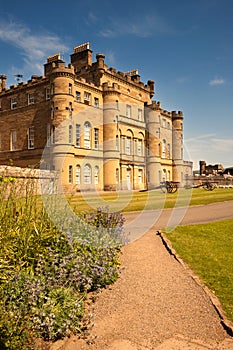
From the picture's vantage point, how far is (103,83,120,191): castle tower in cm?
3644

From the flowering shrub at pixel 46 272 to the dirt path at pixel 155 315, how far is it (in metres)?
0.30

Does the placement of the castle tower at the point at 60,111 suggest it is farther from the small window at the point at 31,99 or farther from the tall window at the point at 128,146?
the tall window at the point at 128,146

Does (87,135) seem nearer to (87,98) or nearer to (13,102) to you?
(87,98)

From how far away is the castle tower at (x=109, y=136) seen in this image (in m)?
36.4

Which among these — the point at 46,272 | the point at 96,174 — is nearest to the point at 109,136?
the point at 96,174

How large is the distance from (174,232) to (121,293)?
4591mm

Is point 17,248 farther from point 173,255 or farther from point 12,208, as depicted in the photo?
point 173,255

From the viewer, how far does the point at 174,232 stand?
9.90 metres

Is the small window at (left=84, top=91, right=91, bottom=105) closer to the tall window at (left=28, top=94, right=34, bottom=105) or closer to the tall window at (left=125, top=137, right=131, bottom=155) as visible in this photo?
the tall window at (left=28, top=94, right=34, bottom=105)

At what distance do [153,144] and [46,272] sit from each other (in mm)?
41037

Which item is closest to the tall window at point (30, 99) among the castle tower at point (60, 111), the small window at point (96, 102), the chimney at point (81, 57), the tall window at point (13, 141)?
the tall window at point (13, 141)

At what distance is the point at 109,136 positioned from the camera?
36.6 m

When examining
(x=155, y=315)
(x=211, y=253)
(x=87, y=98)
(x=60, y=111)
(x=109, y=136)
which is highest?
(x=87, y=98)

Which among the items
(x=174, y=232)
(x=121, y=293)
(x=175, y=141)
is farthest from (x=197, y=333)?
(x=175, y=141)
